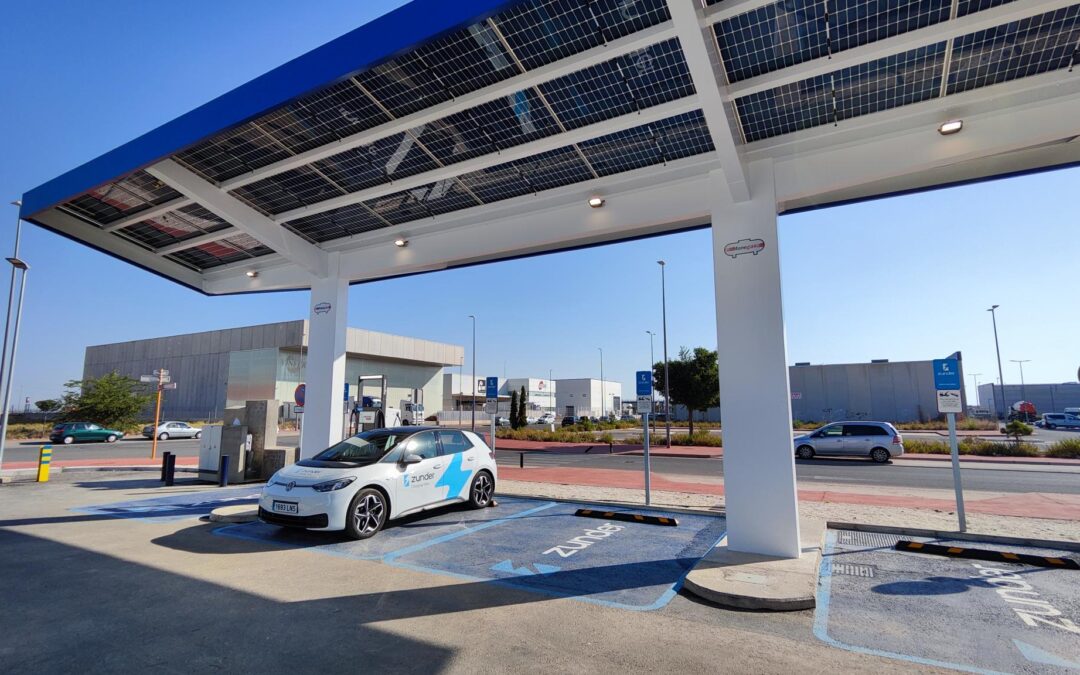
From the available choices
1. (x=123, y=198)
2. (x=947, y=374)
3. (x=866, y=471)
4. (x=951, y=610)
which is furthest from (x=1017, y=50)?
(x=866, y=471)

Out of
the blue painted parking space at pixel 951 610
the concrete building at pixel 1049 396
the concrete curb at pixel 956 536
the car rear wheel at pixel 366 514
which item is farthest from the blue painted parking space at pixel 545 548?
the concrete building at pixel 1049 396

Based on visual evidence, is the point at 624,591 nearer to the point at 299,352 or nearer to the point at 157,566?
the point at 157,566

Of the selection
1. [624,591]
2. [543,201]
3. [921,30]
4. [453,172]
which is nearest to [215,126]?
[453,172]

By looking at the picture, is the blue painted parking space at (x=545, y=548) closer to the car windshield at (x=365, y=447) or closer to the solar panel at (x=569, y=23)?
the car windshield at (x=365, y=447)

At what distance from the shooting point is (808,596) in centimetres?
487

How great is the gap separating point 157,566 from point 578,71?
7419 millimetres

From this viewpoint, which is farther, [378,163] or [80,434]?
[80,434]

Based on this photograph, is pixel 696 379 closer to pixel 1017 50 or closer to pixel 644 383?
pixel 644 383

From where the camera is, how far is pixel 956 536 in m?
7.65

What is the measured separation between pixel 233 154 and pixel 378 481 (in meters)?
5.34

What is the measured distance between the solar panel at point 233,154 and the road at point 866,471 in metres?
14.6

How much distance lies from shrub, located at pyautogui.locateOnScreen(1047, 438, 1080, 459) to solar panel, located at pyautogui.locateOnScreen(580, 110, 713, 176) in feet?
87.8

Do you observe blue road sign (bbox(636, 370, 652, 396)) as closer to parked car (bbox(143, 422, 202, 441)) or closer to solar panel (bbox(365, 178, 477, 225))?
solar panel (bbox(365, 178, 477, 225))

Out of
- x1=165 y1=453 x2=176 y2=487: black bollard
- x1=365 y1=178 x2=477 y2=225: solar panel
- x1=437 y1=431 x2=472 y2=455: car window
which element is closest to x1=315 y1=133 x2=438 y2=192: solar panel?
x1=365 y1=178 x2=477 y2=225: solar panel
